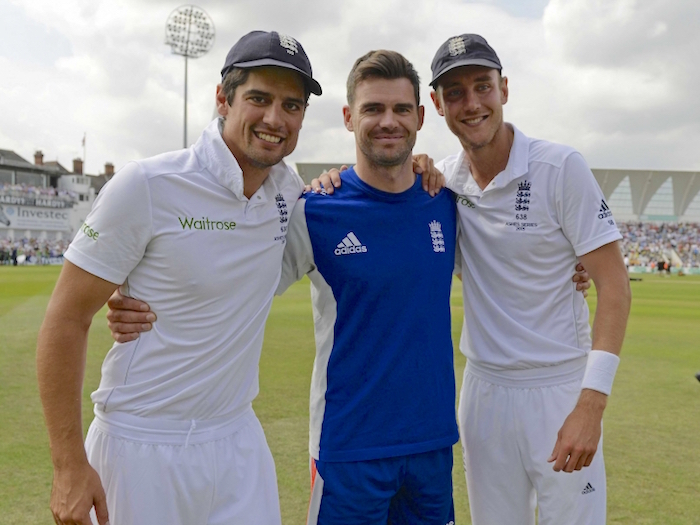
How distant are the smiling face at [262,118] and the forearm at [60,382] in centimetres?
108

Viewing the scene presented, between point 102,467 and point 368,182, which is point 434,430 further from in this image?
point 102,467

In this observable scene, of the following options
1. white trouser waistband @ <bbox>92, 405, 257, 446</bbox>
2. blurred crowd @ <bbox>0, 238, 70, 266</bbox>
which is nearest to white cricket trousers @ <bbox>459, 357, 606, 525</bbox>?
white trouser waistband @ <bbox>92, 405, 257, 446</bbox>

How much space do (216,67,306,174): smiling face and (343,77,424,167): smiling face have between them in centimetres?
55

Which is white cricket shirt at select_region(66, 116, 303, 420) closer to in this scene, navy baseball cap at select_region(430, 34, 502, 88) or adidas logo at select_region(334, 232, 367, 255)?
adidas logo at select_region(334, 232, 367, 255)

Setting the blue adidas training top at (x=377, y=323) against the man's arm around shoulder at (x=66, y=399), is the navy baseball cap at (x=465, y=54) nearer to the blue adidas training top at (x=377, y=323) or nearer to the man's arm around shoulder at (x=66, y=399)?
the blue adidas training top at (x=377, y=323)

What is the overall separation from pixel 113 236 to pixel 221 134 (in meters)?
0.80

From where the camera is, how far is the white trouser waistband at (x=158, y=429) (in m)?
2.69

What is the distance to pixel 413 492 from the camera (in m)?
3.21

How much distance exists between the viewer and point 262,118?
2898mm

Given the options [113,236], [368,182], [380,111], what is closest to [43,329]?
[113,236]

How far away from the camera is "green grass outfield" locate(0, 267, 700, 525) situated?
4.65m

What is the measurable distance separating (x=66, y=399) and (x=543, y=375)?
2.40 m

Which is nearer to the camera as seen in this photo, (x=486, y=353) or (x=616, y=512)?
(x=486, y=353)

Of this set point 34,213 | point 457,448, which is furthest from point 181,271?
point 34,213
